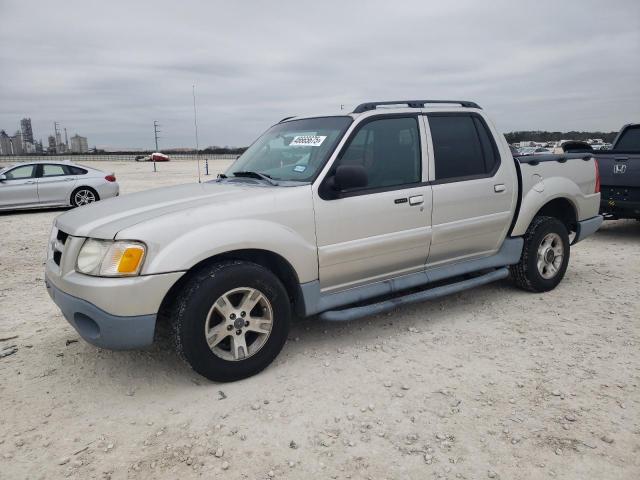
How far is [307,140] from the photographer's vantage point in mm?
3873

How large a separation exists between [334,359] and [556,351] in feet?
5.48

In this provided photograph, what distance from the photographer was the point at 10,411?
117 inches

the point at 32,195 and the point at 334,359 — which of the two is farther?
the point at 32,195

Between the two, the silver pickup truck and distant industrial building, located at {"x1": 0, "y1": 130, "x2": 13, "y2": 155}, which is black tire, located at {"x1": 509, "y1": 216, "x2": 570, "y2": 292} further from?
distant industrial building, located at {"x1": 0, "y1": 130, "x2": 13, "y2": 155}

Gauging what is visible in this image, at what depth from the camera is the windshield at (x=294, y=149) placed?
3.65 meters

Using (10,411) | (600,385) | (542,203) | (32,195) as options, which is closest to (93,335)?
(10,411)

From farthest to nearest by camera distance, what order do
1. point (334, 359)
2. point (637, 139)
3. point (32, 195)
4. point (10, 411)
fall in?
1. point (32, 195)
2. point (637, 139)
3. point (334, 359)
4. point (10, 411)

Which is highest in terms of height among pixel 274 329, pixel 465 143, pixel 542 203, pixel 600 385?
pixel 465 143

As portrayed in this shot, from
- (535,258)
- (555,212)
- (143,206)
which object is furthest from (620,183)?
(143,206)

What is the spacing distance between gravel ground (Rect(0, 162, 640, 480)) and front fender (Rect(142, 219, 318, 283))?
806 millimetres

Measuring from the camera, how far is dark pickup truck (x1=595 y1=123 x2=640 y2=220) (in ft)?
23.9

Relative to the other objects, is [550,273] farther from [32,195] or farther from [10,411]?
[32,195]

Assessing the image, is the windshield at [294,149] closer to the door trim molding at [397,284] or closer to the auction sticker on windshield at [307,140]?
the auction sticker on windshield at [307,140]

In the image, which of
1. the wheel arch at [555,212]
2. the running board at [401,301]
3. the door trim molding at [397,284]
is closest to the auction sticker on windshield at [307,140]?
the door trim molding at [397,284]
